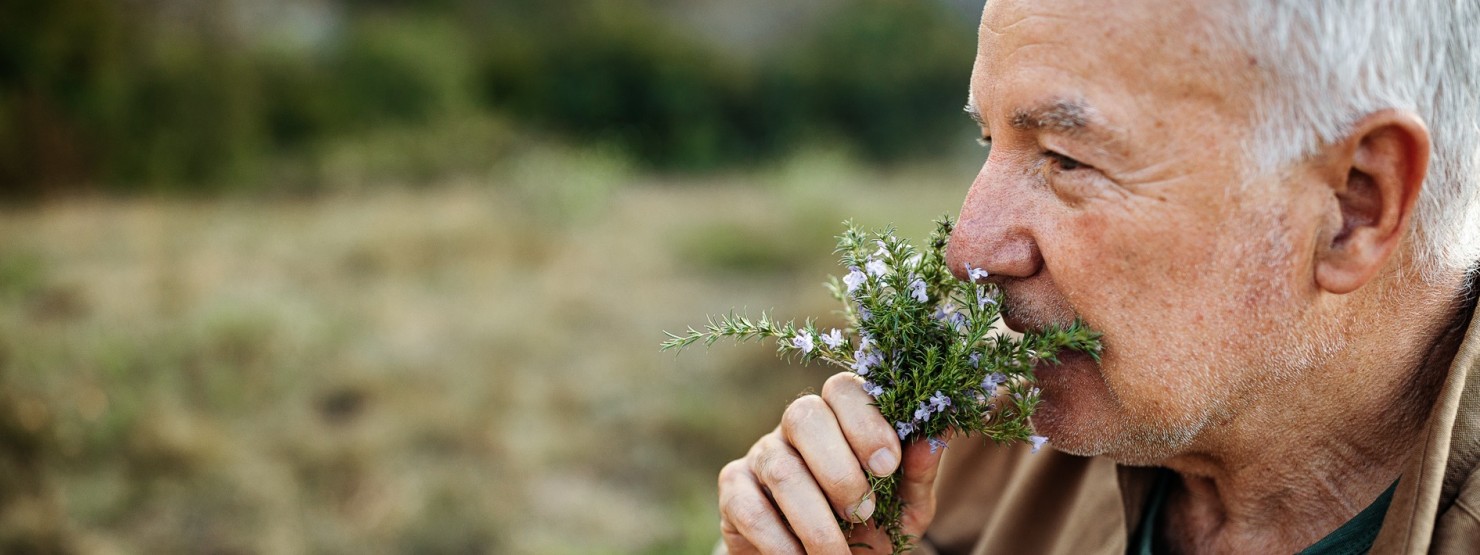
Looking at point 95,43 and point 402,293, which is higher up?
point 95,43

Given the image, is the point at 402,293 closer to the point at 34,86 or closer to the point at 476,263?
the point at 476,263

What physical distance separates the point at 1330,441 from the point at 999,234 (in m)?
0.80

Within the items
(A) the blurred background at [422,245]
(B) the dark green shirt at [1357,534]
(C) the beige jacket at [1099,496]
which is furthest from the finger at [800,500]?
(A) the blurred background at [422,245]

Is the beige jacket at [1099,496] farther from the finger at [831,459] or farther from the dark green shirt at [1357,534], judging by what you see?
the finger at [831,459]

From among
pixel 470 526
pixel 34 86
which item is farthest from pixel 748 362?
pixel 34 86

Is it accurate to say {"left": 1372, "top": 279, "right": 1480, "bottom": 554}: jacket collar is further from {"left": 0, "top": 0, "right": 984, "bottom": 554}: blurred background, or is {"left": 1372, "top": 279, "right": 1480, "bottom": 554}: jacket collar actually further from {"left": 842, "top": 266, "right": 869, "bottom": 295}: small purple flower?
{"left": 0, "top": 0, "right": 984, "bottom": 554}: blurred background

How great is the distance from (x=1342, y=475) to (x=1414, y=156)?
70cm

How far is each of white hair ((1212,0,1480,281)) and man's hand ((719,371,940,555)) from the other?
79 cm

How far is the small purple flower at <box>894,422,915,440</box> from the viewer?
183 centimetres

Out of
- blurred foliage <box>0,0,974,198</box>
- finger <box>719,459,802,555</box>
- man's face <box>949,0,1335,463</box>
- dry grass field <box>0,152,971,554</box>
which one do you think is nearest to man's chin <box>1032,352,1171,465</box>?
man's face <box>949,0,1335,463</box>

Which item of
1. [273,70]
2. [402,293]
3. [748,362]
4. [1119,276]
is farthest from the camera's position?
[273,70]

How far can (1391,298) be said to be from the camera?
6.00 ft

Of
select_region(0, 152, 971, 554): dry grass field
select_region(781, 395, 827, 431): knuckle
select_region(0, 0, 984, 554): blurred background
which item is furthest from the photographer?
select_region(0, 0, 984, 554): blurred background

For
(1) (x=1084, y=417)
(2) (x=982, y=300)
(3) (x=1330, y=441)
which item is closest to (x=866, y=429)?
(2) (x=982, y=300)
